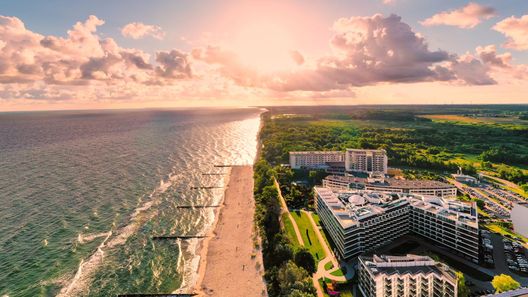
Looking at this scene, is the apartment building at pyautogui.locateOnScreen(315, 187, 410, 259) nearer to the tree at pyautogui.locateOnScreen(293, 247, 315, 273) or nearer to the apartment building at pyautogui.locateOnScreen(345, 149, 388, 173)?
the tree at pyautogui.locateOnScreen(293, 247, 315, 273)

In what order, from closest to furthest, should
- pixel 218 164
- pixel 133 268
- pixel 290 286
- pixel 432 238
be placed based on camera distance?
pixel 290 286 → pixel 133 268 → pixel 432 238 → pixel 218 164

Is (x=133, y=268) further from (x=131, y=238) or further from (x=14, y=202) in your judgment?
(x=14, y=202)

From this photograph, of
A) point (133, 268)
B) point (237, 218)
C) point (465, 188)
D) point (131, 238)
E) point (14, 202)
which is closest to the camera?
point (133, 268)

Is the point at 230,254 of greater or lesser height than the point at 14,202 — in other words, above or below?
below

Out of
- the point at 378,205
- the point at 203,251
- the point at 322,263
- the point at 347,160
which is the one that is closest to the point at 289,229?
the point at 322,263

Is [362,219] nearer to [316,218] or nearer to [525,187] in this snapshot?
[316,218]

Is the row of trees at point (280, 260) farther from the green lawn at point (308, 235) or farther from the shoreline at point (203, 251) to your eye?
the shoreline at point (203, 251)

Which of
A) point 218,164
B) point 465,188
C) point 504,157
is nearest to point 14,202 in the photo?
point 218,164
